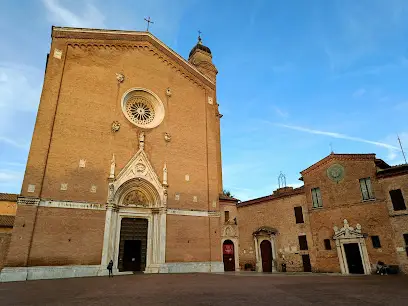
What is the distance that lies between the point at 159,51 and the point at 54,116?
34.5 ft

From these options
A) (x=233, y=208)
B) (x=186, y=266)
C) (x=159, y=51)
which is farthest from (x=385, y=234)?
(x=159, y=51)

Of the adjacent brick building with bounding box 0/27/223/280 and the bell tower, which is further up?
the bell tower

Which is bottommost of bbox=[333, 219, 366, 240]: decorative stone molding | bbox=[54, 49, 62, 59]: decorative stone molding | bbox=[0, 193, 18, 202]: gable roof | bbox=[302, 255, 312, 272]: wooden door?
bbox=[302, 255, 312, 272]: wooden door

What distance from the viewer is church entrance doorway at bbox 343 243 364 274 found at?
1924 cm

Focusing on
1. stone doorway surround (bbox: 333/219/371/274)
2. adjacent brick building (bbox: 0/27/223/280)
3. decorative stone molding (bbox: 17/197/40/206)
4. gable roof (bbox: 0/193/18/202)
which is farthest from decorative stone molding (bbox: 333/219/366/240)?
gable roof (bbox: 0/193/18/202)

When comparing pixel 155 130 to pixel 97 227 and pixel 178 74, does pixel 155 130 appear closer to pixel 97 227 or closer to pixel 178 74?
pixel 178 74

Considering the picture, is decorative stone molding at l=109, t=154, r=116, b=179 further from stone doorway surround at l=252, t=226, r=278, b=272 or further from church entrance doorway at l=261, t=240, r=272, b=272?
church entrance doorway at l=261, t=240, r=272, b=272

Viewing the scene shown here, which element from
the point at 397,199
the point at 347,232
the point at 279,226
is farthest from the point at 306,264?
Answer: the point at 397,199

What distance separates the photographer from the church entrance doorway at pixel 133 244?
1828 cm

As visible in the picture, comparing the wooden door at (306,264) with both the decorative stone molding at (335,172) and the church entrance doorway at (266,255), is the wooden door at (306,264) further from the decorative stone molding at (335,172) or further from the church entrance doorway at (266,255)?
the decorative stone molding at (335,172)

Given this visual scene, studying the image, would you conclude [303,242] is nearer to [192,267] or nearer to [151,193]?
[192,267]

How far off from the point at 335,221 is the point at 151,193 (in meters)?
14.2

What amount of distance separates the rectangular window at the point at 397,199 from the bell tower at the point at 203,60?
20.7 metres

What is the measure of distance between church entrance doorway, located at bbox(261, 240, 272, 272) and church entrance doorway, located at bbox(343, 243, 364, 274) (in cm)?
635
